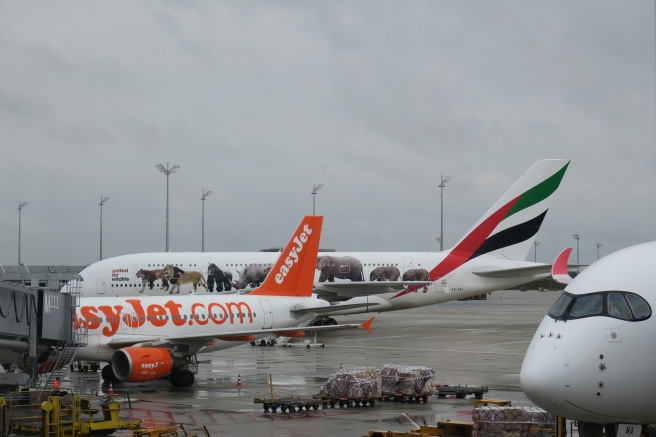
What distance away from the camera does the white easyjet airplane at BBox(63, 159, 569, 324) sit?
52781 mm

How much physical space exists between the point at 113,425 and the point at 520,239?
38.0m

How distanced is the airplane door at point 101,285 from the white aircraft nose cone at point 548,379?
4241 centimetres

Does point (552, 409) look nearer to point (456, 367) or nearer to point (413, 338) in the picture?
point (456, 367)

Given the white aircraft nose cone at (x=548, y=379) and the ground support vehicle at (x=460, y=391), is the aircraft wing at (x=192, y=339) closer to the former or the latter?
the ground support vehicle at (x=460, y=391)

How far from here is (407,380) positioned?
26.4m

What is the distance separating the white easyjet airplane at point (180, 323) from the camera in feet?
93.9

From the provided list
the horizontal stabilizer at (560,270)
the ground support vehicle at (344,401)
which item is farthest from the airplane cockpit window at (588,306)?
the ground support vehicle at (344,401)

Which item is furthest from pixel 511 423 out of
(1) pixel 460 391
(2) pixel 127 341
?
(2) pixel 127 341

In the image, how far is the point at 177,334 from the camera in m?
31.7

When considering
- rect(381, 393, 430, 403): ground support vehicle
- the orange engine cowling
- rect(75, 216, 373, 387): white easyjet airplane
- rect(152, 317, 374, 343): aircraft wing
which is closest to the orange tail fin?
rect(75, 216, 373, 387): white easyjet airplane

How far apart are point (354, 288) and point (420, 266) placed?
4.42 meters

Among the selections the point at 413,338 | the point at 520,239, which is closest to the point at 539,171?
the point at 520,239

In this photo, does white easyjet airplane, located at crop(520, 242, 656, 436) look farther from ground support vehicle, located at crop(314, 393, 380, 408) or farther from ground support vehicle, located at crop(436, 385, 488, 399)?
ground support vehicle, located at crop(436, 385, 488, 399)

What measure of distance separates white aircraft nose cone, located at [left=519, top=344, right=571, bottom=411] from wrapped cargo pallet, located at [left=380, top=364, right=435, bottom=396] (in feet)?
44.8
